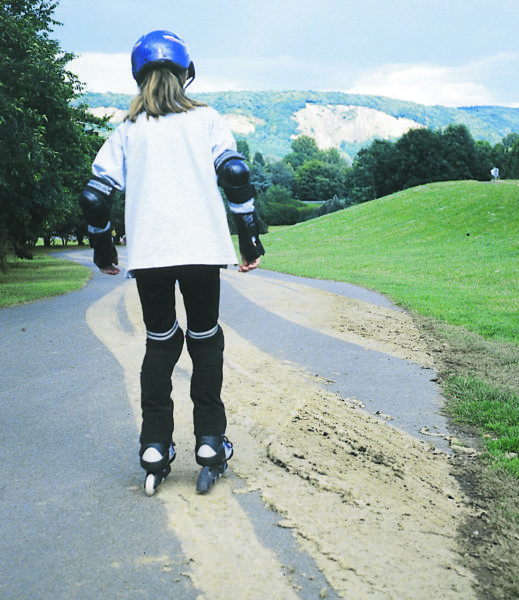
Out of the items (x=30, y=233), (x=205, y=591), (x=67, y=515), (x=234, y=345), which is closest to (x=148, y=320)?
(x=67, y=515)

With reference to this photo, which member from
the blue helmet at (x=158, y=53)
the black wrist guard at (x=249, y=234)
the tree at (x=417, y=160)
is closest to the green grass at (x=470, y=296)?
the black wrist guard at (x=249, y=234)

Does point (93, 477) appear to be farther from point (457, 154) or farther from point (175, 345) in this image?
point (457, 154)

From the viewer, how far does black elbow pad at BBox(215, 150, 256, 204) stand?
3244 mm

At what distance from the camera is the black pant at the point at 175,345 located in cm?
327

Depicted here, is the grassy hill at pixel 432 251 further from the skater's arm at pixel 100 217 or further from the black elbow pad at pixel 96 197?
the black elbow pad at pixel 96 197

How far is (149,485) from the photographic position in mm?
3102

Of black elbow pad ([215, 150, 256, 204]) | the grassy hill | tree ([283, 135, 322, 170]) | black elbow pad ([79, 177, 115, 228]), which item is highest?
tree ([283, 135, 322, 170])

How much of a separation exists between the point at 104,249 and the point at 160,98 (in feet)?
2.95

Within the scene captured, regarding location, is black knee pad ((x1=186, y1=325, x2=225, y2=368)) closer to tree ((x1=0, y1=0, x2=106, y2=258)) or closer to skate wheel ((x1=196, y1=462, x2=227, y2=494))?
skate wheel ((x1=196, y1=462, x2=227, y2=494))

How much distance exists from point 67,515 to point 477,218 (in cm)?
3533

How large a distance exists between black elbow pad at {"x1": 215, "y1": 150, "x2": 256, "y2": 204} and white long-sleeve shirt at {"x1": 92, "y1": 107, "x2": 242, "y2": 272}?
4cm

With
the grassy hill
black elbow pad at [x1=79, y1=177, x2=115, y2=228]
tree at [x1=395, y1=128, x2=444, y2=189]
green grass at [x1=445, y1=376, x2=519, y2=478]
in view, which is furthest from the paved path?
tree at [x1=395, y1=128, x2=444, y2=189]

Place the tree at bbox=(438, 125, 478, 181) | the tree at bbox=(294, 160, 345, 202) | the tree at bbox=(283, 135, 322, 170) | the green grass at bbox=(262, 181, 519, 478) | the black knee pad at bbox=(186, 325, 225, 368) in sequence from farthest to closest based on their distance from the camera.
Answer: the tree at bbox=(283, 135, 322, 170)
the tree at bbox=(294, 160, 345, 202)
the tree at bbox=(438, 125, 478, 181)
the green grass at bbox=(262, 181, 519, 478)
the black knee pad at bbox=(186, 325, 225, 368)

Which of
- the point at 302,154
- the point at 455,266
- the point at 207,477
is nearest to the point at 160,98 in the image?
the point at 207,477
